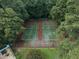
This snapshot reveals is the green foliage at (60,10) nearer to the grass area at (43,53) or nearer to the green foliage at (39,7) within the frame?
the green foliage at (39,7)

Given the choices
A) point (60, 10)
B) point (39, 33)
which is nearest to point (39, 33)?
point (39, 33)

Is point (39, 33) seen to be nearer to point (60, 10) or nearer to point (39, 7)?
point (60, 10)

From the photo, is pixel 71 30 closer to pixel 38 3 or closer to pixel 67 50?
pixel 67 50

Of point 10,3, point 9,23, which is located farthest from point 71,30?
point 10,3

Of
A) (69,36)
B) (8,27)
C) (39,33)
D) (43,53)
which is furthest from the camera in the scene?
(39,33)

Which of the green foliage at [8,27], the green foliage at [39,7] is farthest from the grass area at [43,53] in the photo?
the green foliage at [39,7]

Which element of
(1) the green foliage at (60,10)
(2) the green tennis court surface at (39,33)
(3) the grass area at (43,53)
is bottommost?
(2) the green tennis court surface at (39,33)
